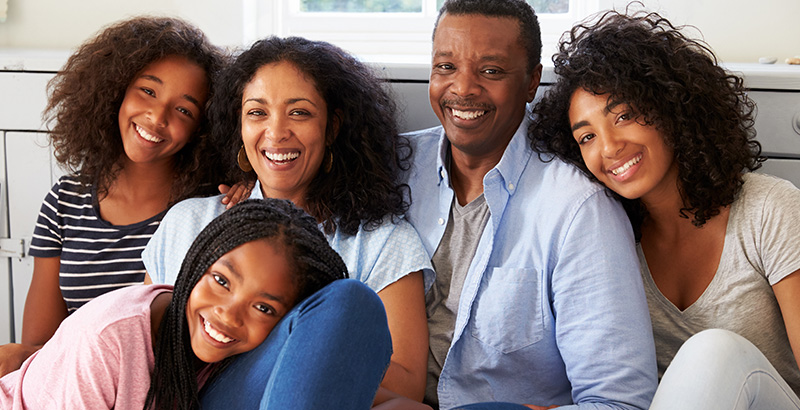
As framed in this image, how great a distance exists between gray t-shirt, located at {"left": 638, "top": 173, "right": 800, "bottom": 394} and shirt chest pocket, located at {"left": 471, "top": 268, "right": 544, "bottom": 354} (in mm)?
256

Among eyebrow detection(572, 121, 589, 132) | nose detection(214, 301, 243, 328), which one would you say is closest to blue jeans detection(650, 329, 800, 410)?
eyebrow detection(572, 121, 589, 132)

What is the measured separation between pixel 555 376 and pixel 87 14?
1.80 metres

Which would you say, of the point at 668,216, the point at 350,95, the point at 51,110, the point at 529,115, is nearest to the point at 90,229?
the point at 51,110

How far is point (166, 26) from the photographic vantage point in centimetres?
169

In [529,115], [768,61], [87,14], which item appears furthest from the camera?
[87,14]

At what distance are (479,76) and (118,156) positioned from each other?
2.77 ft

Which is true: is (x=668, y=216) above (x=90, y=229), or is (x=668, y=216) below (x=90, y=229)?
above

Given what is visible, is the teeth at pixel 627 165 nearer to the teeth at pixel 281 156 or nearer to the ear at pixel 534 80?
the ear at pixel 534 80

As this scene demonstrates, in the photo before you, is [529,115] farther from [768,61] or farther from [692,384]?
[768,61]

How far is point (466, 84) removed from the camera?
1475 mm

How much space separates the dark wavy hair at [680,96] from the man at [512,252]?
12 cm

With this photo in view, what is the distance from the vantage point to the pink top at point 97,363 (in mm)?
1056

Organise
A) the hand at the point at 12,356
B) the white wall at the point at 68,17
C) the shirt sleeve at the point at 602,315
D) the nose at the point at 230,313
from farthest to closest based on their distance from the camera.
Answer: the white wall at the point at 68,17, the hand at the point at 12,356, the shirt sleeve at the point at 602,315, the nose at the point at 230,313

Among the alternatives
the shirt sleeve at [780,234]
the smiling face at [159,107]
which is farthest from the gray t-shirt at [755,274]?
the smiling face at [159,107]
